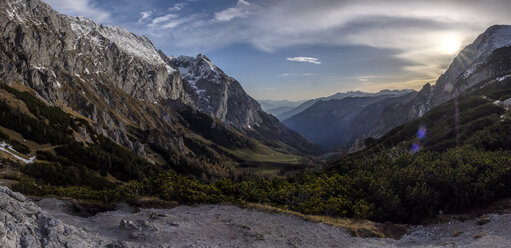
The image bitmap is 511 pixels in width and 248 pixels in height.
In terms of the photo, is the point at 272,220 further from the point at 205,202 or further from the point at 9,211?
the point at 9,211

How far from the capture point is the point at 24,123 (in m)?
146

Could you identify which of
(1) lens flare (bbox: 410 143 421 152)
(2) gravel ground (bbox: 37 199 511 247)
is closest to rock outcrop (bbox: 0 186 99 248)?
(2) gravel ground (bbox: 37 199 511 247)

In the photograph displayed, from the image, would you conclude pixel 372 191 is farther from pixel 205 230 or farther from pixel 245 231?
pixel 205 230

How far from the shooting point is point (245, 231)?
88.1 ft

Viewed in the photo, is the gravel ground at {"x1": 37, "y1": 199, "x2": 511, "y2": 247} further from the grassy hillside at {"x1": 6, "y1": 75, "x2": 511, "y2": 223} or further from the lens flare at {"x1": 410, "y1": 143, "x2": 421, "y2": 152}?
the lens flare at {"x1": 410, "y1": 143, "x2": 421, "y2": 152}

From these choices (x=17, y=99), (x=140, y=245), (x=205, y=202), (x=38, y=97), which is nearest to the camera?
(x=140, y=245)

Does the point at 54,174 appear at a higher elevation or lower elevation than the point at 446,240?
lower

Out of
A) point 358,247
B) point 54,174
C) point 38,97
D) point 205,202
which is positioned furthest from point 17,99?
point 358,247

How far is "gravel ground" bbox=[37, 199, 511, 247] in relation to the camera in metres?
24.3

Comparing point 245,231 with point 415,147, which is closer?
point 245,231

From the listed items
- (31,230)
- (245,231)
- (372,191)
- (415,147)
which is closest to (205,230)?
(245,231)

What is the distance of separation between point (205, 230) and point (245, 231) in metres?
3.75

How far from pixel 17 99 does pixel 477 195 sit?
219 metres

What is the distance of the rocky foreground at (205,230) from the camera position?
760 inches
